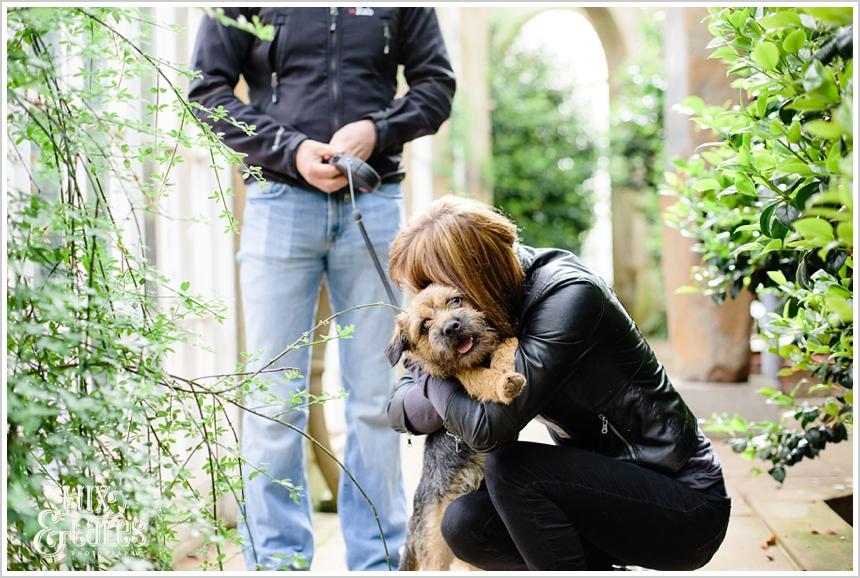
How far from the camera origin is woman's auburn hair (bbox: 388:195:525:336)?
200 cm

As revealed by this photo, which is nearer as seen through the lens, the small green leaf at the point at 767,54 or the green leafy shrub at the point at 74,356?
the green leafy shrub at the point at 74,356

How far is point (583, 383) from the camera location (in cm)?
206

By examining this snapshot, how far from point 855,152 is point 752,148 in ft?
2.15

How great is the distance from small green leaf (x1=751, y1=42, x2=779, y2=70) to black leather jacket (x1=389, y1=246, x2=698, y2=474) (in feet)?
2.10

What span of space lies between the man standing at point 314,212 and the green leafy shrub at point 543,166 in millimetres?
9958

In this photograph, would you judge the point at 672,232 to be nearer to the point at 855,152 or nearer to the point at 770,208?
the point at 770,208

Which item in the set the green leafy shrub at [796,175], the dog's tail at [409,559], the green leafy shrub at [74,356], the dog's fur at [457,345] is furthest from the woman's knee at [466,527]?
the green leafy shrub at [796,175]

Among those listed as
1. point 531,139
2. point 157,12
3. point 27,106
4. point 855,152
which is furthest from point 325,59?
point 531,139

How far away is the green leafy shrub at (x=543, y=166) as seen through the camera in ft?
42.1

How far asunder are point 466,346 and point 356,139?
975 millimetres

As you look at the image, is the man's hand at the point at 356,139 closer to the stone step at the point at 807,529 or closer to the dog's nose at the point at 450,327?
the dog's nose at the point at 450,327

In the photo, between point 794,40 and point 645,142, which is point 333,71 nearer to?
point 794,40

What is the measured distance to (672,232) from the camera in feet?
17.1

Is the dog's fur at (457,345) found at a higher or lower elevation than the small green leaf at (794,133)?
lower
